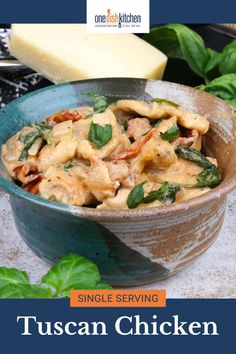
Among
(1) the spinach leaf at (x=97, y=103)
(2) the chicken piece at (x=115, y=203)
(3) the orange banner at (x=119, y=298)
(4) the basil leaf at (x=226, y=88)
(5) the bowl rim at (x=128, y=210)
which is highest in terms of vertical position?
(1) the spinach leaf at (x=97, y=103)

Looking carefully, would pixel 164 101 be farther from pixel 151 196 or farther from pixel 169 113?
pixel 151 196

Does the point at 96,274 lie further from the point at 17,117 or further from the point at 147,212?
the point at 17,117

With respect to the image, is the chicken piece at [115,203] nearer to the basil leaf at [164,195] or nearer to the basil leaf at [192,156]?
the basil leaf at [164,195]

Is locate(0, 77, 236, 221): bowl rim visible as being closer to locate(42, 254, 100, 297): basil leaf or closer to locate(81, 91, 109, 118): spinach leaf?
locate(42, 254, 100, 297): basil leaf

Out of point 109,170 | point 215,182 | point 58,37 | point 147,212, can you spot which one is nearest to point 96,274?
point 147,212

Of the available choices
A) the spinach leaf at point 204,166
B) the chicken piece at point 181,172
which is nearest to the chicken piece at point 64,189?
the chicken piece at point 181,172

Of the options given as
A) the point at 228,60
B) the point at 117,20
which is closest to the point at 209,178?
the point at 117,20

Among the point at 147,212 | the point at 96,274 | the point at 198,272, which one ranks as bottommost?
the point at 198,272
